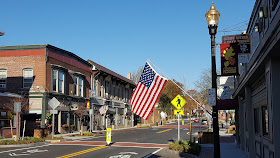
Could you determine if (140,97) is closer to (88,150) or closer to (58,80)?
(88,150)

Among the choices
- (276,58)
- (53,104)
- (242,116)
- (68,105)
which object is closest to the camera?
(276,58)

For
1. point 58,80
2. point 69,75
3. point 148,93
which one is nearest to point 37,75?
point 58,80

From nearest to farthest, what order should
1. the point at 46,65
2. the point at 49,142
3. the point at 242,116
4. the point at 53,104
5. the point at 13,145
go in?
1. the point at 242,116
2. the point at 13,145
3. the point at 49,142
4. the point at 53,104
5. the point at 46,65

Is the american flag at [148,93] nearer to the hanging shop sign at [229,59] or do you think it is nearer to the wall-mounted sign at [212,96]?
the hanging shop sign at [229,59]

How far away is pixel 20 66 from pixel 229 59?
2738 cm

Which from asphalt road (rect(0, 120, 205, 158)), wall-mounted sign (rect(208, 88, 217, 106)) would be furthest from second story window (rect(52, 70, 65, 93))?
wall-mounted sign (rect(208, 88, 217, 106))

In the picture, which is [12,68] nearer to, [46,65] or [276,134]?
[46,65]

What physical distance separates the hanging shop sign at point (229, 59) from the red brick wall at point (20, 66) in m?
25.0

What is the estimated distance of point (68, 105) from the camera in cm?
3834

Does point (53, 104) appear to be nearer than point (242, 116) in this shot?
No

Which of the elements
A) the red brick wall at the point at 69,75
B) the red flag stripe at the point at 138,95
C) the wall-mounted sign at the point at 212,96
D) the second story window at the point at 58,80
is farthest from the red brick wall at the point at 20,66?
the wall-mounted sign at the point at 212,96

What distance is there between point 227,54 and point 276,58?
14.3 ft

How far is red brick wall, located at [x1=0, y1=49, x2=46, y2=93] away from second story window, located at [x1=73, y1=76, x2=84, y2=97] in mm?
7227

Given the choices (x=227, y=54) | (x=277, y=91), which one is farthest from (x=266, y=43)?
(x=227, y=54)
